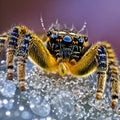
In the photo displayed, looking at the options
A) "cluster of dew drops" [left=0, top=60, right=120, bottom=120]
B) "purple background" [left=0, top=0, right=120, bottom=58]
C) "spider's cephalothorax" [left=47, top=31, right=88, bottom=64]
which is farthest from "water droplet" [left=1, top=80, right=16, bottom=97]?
"purple background" [left=0, top=0, right=120, bottom=58]

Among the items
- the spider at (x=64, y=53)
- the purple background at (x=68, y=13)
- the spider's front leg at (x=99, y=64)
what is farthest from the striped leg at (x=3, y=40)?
the purple background at (x=68, y=13)

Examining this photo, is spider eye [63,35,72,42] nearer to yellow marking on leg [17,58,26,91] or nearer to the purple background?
yellow marking on leg [17,58,26,91]

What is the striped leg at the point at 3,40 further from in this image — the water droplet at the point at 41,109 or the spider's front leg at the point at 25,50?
the water droplet at the point at 41,109

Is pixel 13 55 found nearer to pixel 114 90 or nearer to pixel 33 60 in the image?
pixel 33 60

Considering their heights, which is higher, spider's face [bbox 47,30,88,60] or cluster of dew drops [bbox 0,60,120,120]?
spider's face [bbox 47,30,88,60]

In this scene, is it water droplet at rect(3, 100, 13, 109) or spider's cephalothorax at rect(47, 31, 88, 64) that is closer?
water droplet at rect(3, 100, 13, 109)

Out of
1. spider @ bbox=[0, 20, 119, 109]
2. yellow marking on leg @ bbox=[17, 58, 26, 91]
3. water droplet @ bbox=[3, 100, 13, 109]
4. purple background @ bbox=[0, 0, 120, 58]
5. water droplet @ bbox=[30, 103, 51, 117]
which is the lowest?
water droplet @ bbox=[30, 103, 51, 117]
